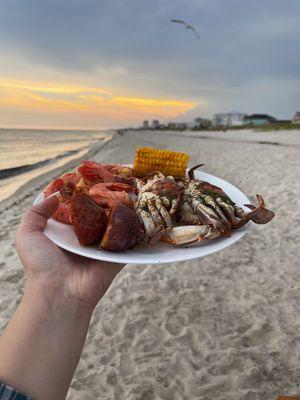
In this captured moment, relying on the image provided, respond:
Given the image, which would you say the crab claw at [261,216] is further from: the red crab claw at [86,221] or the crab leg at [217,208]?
the red crab claw at [86,221]

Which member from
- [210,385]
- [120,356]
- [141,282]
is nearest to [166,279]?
[141,282]

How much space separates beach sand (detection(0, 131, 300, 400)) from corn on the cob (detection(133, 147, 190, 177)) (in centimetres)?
222

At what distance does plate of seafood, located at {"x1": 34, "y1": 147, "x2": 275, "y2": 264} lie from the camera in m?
1.79

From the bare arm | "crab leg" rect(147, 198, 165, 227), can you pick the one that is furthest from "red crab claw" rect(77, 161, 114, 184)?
"crab leg" rect(147, 198, 165, 227)

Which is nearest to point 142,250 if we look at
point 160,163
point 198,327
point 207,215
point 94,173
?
point 207,215

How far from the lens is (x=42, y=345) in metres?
1.63

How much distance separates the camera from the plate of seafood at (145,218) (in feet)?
5.86

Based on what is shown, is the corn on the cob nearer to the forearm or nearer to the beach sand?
the forearm

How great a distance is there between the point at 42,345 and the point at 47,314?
183 mm

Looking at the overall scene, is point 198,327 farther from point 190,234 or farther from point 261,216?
point 190,234

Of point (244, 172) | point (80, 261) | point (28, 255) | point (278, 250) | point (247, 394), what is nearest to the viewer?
point (28, 255)

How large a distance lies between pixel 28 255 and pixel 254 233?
5987mm

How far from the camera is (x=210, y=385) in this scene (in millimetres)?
3494

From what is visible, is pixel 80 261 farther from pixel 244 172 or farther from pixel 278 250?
pixel 244 172
